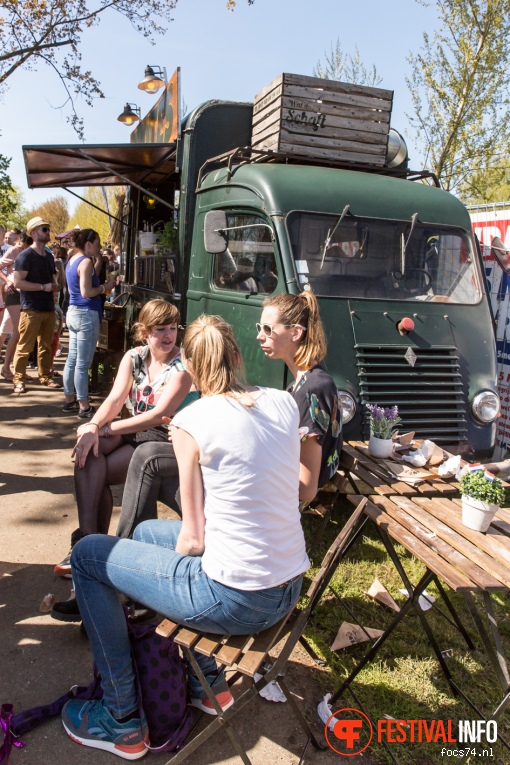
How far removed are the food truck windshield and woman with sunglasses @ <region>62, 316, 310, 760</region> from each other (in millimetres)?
2189

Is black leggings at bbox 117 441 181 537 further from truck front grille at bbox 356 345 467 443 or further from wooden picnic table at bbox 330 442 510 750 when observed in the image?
truck front grille at bbox 356 345 467 443

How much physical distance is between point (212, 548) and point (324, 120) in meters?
4.35

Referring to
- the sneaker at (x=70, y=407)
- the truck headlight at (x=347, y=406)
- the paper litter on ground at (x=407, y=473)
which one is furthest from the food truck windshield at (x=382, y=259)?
the sneaker at (x=70, y=407)

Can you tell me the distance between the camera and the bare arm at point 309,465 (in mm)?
2621

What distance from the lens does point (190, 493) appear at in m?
2.11

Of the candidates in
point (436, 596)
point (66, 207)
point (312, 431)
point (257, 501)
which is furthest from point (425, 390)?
point (66, 207)

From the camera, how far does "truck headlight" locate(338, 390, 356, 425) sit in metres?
3.96

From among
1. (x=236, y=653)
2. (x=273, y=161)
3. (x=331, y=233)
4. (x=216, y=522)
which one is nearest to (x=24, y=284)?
(x=273, y=161)

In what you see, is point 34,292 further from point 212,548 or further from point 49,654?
point 212,548

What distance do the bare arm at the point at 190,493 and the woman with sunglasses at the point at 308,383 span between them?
2.03ft

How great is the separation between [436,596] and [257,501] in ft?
7.01

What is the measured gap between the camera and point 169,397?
338 cm

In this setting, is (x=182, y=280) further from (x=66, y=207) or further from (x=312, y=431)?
(x=66, y=207)

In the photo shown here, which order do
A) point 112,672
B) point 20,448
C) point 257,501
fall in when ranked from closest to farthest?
point 257,501
point 112,672
point 20,448
